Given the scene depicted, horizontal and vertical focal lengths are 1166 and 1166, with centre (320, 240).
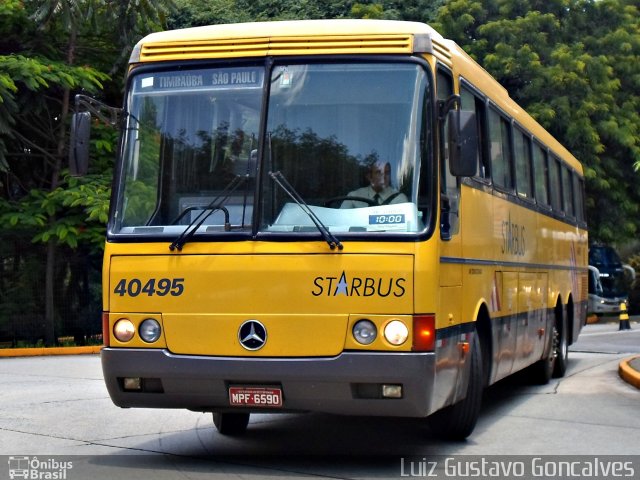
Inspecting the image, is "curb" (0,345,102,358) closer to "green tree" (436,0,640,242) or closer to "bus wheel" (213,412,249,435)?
"bus wheel" (213,412,249,435)

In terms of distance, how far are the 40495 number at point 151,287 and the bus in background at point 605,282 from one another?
2904 centimetres

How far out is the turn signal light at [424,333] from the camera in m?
8.08

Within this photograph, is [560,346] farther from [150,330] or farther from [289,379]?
[150,330]

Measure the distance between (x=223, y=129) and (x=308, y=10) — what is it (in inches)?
1064

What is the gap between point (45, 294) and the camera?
78.4 ft

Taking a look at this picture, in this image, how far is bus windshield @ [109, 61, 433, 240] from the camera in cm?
835

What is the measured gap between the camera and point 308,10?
115ft

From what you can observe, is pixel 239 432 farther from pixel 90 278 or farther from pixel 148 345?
pixel 90 278

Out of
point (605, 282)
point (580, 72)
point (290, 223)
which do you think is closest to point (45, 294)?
point (290, 223)

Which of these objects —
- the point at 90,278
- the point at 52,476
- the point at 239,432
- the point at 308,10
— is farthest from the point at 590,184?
the point at 52,476

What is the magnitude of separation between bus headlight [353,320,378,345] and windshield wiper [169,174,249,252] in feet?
3.92

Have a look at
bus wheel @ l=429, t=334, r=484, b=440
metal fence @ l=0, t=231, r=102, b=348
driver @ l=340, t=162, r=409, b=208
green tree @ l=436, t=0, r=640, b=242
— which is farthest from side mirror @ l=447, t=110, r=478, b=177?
green tree @ l=436, t=0, r=640, b=242

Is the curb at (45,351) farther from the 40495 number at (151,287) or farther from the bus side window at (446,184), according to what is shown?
the bus side window at (446,184)

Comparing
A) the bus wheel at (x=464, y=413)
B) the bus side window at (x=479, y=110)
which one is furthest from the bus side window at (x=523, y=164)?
the bus wheel at (x=464, y=413)
